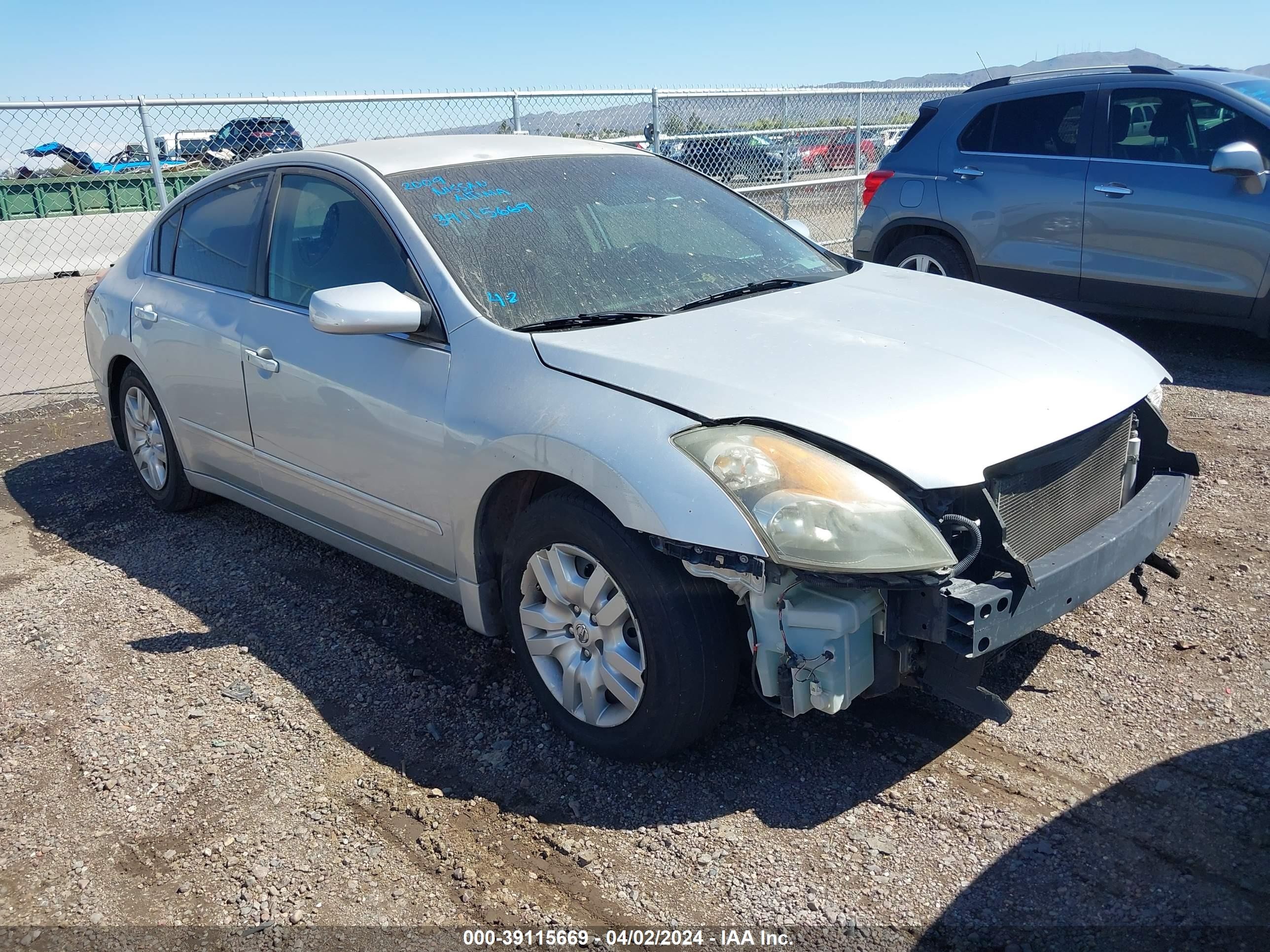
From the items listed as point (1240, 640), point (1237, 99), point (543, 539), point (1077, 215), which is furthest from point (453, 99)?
point (1240, 640)

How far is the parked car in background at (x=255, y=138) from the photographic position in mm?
8492

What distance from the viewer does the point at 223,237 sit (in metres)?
4.58

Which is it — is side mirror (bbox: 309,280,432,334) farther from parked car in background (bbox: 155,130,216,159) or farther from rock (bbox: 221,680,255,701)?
parked car in background (bbox: 155,130,216,159)

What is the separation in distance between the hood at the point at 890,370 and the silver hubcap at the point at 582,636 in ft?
1.84

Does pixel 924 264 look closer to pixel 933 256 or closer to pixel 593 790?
pixel 933 256

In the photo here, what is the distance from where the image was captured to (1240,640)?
3.56m

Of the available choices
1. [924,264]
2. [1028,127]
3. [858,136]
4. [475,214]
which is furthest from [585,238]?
[858,136]

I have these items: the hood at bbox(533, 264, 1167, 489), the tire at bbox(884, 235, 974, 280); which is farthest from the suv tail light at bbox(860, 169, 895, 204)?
the hood at bbox(533, 264, 1167, 489)

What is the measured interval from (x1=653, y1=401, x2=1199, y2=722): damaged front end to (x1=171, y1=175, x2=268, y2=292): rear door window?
2.61 metres

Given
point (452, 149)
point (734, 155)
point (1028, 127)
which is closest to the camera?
point (452, 149)

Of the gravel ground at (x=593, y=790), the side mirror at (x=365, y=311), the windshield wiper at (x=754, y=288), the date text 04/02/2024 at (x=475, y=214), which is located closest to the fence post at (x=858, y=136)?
the gravel ground at (x=593, y=790)

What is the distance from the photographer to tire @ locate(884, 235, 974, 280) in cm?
785

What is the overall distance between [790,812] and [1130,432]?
1.66 meters

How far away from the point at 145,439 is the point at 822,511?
13.4 feet
